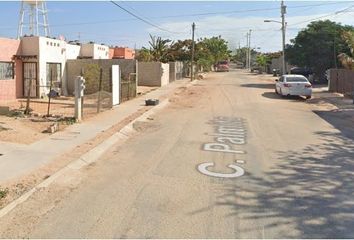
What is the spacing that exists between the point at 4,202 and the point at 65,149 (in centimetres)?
391

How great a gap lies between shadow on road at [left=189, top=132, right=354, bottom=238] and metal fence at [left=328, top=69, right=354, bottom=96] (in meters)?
19.6

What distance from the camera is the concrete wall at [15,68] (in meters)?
23.5

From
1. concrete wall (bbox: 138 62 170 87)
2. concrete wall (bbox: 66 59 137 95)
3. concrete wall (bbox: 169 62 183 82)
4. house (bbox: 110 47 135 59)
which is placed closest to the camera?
concrete wall (bbox: 66 59 137 95)

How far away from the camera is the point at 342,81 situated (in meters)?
30.2

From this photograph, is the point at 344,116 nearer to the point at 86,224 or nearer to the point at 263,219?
the point at 263,219

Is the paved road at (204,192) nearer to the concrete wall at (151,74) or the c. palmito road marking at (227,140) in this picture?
the c. palmito road marking at (227,140)

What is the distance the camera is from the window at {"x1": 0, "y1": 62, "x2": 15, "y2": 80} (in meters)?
23.6

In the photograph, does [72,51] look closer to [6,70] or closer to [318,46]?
[6,70]

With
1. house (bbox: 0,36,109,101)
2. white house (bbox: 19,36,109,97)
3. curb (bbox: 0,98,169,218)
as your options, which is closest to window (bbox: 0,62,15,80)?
house (bbox: 0,36,109,101)

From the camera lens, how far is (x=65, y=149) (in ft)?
32.8

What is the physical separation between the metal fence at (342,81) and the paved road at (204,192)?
16994 mm

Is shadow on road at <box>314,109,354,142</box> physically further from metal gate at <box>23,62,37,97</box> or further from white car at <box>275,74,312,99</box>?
metal gate at <box>23,62,37,97</box>

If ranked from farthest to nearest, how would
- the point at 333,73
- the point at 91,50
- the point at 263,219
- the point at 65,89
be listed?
Answer: the point at 91,50 → the point at 333,73 → the point at 65,89 → the point at 263,219

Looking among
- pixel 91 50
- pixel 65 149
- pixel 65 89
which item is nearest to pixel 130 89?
pixel 65 89
